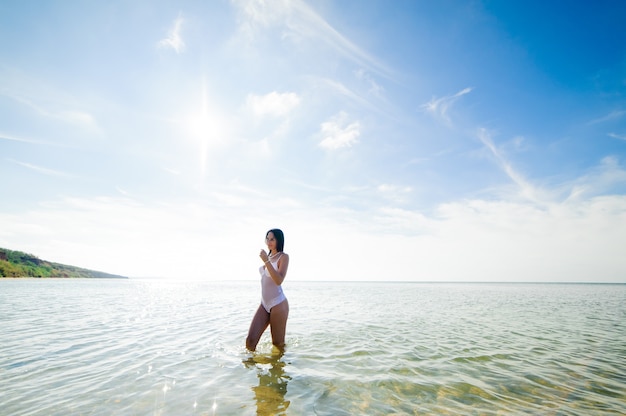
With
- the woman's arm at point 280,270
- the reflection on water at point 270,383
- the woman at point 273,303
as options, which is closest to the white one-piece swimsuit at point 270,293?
the woman at point 273,303

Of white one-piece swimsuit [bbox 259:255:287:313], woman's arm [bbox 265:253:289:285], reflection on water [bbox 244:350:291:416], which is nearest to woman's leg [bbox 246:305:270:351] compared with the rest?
white one-piece swimsuit [bbox 259:255:287:313]

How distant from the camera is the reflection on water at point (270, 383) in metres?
4.99

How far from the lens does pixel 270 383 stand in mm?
6125

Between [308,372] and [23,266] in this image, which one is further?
[23,266]

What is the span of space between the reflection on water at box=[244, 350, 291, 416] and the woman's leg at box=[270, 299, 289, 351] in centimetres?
47

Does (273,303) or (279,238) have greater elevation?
(279,238)

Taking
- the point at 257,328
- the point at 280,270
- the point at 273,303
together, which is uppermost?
the point at 280,270

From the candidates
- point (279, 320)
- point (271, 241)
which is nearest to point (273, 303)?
point (279, 320)

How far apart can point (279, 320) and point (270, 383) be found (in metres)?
2.01

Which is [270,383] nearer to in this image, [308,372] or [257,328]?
[308,372]

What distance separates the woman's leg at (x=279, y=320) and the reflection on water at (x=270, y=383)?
470 millimetres

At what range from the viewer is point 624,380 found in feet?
22.6

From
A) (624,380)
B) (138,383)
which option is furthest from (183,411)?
(624,380)

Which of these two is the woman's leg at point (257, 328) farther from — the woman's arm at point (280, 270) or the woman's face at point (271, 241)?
the woman's face at point (271, 241)
